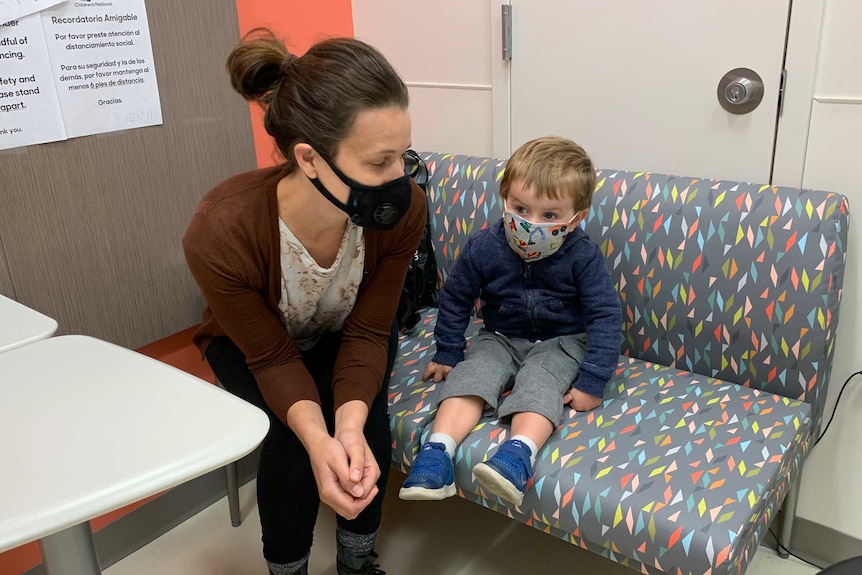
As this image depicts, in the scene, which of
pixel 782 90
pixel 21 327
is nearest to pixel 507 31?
pixel 782 90

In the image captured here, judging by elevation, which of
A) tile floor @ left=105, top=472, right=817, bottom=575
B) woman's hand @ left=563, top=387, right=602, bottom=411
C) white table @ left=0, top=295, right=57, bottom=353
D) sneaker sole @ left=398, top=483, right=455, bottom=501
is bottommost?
tile floor @ left=105, top=472, right=817, bottom=575

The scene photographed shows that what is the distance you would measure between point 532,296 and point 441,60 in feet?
2.72

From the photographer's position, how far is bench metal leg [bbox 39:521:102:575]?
959mm

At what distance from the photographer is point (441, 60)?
203 centimetres

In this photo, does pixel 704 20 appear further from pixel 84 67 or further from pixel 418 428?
pixel 84 67

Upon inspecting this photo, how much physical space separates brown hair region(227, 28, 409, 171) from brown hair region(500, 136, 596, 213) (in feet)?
1.19

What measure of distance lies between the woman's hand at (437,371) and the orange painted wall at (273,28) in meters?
0.69

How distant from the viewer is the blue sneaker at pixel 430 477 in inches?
50.2

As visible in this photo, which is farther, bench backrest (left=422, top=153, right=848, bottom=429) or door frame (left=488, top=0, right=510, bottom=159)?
door frame (left=488, top=0, right=510, bottom=159)

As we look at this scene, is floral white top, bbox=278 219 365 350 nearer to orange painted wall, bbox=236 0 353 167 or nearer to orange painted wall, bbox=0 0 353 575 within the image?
orange painted wall, bbox=0 0 353 575

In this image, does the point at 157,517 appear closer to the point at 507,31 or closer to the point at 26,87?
the point at 26,87

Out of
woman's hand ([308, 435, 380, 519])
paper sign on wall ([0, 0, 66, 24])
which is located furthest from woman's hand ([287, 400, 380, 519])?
paper sign on wall ([0, 0, 66, 24])

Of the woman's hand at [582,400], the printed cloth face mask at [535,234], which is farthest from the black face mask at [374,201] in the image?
the woman's hand at [582,400]

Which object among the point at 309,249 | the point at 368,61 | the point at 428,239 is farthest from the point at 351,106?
the point at 428,239
